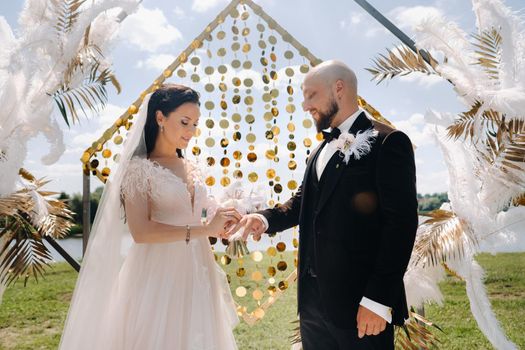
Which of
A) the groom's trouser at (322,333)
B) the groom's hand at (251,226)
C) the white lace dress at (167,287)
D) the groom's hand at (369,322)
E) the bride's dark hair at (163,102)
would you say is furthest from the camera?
the groom's hand at (251,226)

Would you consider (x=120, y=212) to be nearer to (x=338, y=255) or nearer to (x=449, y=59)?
(x=338, y=255)

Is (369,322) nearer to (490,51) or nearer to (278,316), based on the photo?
(490,51)

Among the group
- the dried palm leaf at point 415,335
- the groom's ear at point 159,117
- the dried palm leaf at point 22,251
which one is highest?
the groom's ear at point 159,117

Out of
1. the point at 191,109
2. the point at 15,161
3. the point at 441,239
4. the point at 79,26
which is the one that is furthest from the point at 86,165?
the point at 441,239

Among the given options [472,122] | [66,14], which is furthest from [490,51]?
[66,14]

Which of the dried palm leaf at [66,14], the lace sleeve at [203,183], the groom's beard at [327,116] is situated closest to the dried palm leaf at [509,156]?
the groom's beard at [327,116]

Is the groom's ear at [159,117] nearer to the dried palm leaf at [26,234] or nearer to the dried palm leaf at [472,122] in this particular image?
the dried palm leaf at [26,234]

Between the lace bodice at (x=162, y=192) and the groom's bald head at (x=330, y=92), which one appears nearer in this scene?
the groom's bald head at (x=330, y=92)

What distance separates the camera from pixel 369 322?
203 centimetres

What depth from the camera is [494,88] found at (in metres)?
3.11

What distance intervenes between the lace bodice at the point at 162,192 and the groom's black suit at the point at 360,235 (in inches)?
31.1

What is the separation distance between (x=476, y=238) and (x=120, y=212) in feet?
7.63

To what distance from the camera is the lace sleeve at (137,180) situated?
101 inches

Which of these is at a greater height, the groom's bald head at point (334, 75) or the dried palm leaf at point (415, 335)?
the groom's bald head at point (334, 75)
